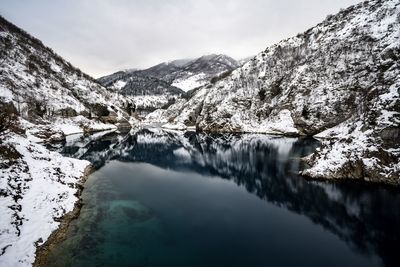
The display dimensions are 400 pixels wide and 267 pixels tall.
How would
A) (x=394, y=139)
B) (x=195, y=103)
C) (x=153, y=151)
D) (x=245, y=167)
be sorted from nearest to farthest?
(x=394, y=139), (x=245, y=167), (x=153, y=151), (x=195, y=103)

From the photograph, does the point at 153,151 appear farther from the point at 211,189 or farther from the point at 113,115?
the point at 113,115

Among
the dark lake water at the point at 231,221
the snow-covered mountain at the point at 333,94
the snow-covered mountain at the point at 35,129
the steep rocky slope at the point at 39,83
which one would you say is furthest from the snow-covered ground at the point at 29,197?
the steep rocky slope at the point at 39,83

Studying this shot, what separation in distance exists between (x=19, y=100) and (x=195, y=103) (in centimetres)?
8806

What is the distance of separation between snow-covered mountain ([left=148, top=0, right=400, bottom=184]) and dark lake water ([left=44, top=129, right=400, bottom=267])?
5.56 metres

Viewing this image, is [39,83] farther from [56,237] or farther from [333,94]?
[333,94]

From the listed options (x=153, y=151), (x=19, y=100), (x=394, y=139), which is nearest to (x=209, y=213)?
(x=394, y=139)

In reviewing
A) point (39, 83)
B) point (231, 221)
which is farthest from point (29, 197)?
point (39, 83)

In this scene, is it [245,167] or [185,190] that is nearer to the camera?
[185,190]

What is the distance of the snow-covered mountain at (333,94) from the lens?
40.2 meters

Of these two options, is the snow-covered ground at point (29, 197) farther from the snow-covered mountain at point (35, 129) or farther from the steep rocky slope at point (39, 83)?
the steep rocky slope at point (39, 83)

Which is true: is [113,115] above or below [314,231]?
above

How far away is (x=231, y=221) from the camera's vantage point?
28438 mm

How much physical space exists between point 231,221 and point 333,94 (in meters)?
84.0

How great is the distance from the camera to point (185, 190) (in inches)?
1586
